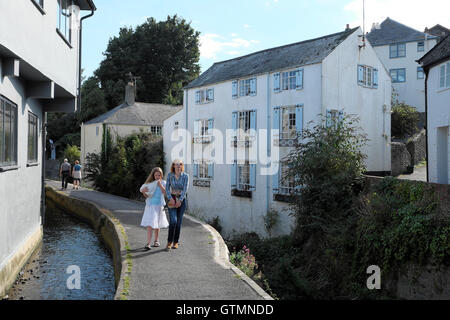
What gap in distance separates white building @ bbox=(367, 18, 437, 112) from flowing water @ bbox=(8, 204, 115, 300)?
117 ft

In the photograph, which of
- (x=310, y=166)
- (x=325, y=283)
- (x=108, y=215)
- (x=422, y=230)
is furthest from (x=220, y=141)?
(x=422, y=230)

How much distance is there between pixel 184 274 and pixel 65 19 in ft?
26.3

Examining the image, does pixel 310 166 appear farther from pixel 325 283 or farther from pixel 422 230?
pixel 422 230

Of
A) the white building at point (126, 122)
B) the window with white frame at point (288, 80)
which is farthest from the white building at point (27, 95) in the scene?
the white building at point (126, 122)

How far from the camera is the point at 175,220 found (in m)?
9.08

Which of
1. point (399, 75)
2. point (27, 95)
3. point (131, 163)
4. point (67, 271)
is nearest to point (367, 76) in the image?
point (131, 163)

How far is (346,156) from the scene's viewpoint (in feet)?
52.7

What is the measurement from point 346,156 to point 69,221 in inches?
418

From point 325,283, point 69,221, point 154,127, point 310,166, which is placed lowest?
point 325,283

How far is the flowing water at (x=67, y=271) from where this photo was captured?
782 cm

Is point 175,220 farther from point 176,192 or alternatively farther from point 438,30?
point 438,30

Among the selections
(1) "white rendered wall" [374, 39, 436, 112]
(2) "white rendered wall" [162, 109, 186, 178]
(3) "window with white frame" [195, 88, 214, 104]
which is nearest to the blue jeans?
(3) "window with white frame" [195, 88, 214, 104]

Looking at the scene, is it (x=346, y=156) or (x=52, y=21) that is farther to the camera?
(x=346, y=156)

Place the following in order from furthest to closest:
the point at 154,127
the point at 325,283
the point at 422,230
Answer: the point at 154,127, the point at 325,283, the point at 422,230
